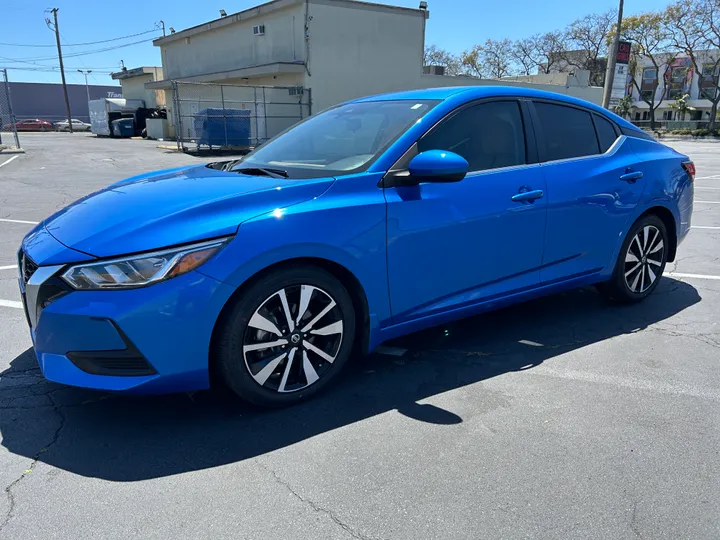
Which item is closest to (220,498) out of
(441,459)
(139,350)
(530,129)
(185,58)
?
(139,350)

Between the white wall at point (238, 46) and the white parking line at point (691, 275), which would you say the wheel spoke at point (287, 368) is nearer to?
the white parking line at point (691, 275)

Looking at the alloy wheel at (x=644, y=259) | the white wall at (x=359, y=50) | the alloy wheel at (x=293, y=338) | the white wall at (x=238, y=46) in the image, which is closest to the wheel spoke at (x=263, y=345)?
the alloy wheel at (x=293, y=338)

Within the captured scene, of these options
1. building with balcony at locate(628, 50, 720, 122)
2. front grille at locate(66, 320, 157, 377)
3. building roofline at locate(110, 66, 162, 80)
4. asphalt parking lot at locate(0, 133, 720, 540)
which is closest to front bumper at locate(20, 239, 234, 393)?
front grille at locate(66, 320, 157, 377)

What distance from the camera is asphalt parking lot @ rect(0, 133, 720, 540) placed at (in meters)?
2.18

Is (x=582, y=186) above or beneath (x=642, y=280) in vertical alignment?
above

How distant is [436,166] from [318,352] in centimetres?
119

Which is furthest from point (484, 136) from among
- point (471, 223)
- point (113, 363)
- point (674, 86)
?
point (674, 86)

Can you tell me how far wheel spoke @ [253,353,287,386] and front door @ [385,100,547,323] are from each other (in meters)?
0.74

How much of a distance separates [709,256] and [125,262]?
6.53 metres

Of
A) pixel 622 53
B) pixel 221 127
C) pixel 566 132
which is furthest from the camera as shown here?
pixel 622 53

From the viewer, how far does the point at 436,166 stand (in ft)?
9.95

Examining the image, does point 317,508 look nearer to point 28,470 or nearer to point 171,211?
point 28,470

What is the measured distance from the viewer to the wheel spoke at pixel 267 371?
111 inches

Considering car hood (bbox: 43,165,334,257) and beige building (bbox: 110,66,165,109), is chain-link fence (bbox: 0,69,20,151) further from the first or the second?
car hood (bbox: 43,165,334,257)
